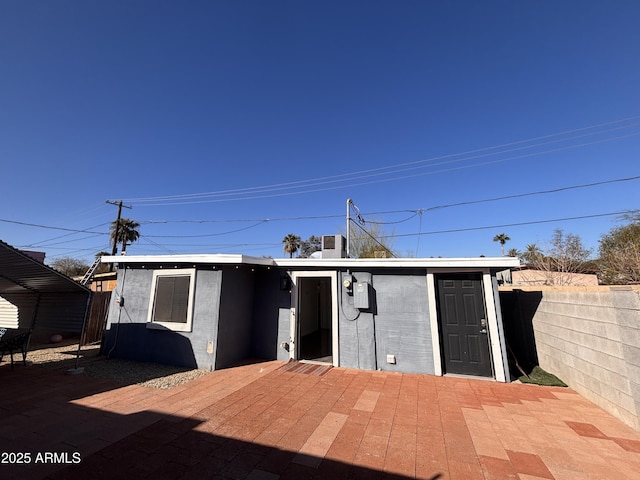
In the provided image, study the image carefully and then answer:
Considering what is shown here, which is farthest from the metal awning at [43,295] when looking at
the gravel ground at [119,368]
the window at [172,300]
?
the window at [172,300]

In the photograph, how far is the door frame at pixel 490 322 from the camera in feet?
16.3

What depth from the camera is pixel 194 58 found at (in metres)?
7.33

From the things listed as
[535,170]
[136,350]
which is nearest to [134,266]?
[136,350]

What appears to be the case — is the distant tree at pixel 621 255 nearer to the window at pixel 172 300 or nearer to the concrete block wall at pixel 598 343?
the concrete block wall at pixel 598 343

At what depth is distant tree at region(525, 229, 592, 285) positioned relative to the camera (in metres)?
13.9

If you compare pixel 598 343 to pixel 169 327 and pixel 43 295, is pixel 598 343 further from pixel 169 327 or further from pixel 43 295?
pixel 43 295

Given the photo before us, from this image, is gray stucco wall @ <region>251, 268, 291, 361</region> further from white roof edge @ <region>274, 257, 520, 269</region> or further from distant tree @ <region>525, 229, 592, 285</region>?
distant tree @ <region>525, 229, 592, 285</region>

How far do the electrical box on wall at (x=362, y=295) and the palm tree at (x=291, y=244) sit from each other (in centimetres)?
2329

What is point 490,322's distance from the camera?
5074 millimetres

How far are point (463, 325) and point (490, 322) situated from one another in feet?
1.63

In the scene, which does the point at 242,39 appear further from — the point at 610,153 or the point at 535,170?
the point at 610,153

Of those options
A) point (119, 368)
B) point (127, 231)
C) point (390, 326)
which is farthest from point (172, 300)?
point (127, 231)

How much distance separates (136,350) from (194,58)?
8.22 meters

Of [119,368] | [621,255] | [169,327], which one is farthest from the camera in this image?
[621,255]
